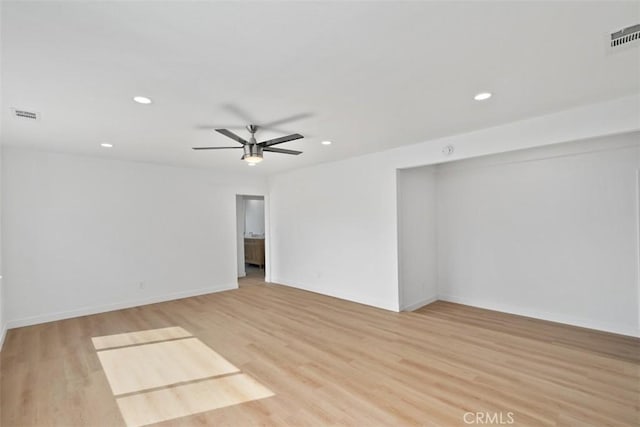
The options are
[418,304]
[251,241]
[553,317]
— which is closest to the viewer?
[553,317]

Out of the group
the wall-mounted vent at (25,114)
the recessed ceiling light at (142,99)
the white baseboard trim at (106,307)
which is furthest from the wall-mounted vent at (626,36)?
the white baseboard trim at (106,307)

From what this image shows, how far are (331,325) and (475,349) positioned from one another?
5.89ft

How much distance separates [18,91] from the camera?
240 centimetres

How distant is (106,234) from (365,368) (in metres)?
4.73

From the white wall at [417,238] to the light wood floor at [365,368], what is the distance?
1.65 ft

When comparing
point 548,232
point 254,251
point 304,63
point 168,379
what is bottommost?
point 168,379

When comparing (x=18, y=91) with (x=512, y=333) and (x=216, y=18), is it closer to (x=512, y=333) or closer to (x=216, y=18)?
(x=216, y=18)

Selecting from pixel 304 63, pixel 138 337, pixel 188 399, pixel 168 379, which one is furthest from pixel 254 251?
pixel 304 63

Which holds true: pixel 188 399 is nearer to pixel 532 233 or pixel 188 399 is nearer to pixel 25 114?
pixel 25 114

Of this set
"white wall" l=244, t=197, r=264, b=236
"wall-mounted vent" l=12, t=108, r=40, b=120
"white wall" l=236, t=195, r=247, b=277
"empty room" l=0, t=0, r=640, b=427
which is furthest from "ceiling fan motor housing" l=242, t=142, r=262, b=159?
"white wall" l=244, t=197, r=264, b=236

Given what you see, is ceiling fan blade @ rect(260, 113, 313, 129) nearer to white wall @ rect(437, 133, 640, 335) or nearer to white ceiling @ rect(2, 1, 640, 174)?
white ceiling @ rect(2, 1, 640, 174)

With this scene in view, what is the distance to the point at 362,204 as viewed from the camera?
5.16 m

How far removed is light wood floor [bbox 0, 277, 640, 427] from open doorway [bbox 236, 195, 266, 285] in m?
3.21

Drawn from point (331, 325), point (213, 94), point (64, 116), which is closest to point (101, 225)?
point (64, 116)
